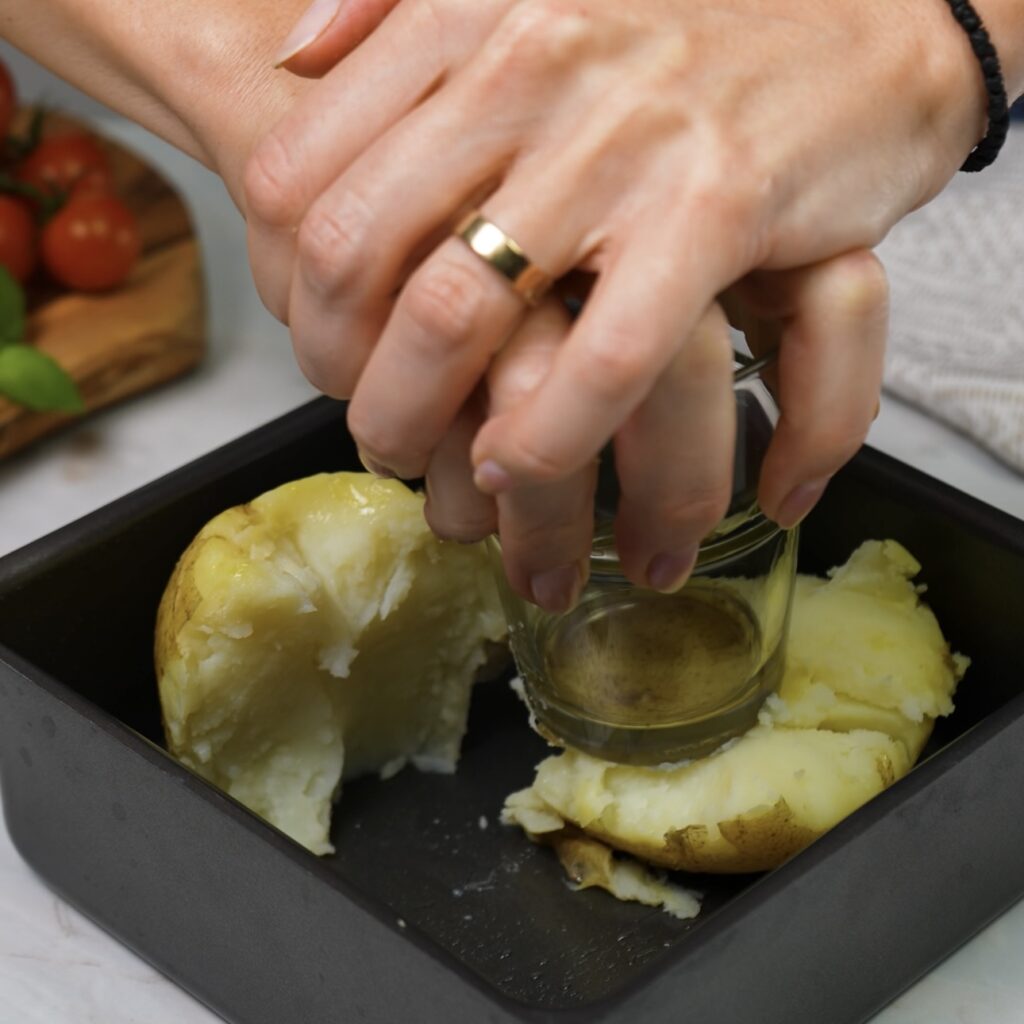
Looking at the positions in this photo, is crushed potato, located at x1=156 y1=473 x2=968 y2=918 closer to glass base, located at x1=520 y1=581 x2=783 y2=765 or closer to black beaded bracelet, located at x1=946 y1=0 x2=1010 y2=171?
glass base, located at x1=520 y1=581 x2=783 y2=765

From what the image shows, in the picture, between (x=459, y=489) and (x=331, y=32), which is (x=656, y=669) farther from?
(x=331, y=32)

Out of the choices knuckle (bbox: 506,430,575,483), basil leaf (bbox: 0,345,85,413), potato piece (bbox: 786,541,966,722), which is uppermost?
Result: knuckle (bbox: 506,430,575,483)

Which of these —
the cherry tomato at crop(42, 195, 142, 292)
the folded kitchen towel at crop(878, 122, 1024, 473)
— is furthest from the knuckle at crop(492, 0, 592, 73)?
the cherry tomato at crop(42, 195, 142, 292)

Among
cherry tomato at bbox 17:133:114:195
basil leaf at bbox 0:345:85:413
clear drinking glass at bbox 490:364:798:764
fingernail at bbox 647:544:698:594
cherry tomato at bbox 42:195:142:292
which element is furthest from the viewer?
cherry tomato at bbox 17:133:114:195

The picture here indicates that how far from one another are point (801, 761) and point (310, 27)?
38 cm

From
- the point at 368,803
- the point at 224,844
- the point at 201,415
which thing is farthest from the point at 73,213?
the point at 224,844

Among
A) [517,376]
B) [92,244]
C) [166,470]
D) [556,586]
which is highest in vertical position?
[517,376]

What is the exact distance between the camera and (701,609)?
0.78 meters

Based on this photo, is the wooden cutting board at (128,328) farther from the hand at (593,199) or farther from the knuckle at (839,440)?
the knuckle at (839,440)

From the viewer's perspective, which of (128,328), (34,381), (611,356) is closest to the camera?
(611,356)

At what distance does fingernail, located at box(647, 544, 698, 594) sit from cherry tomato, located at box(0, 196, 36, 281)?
75cm

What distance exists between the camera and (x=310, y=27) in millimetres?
704

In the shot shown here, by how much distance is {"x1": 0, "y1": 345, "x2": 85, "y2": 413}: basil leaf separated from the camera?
1.10m

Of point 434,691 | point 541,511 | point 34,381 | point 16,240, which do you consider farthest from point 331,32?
point 16,240
